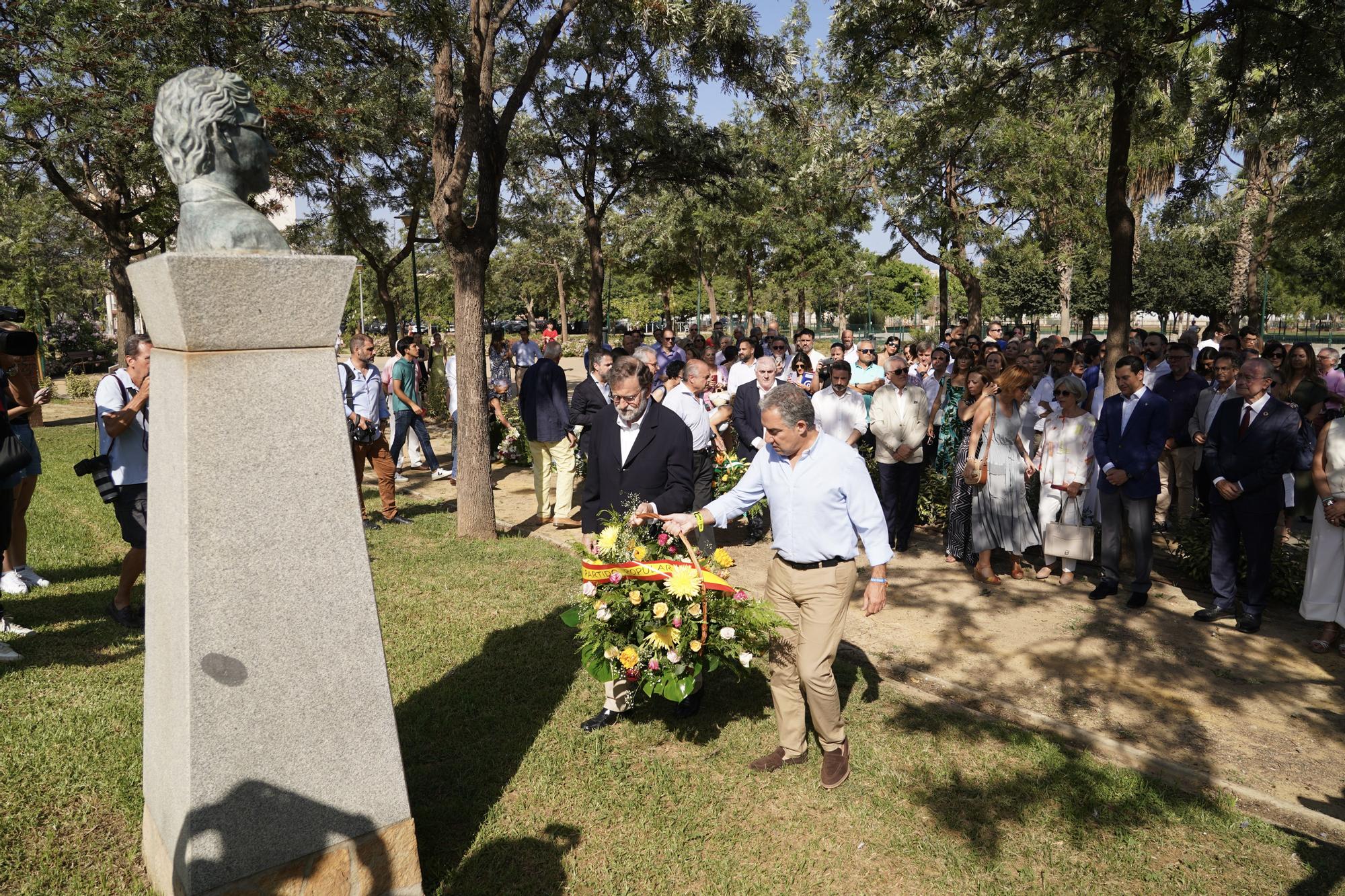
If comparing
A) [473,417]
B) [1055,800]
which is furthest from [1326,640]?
[473,417]

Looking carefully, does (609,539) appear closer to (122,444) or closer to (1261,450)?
(122,444)

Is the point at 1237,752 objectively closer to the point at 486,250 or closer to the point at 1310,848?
the point at 1310,848

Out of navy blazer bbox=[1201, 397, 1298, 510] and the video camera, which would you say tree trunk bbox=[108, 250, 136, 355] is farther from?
navy blazer bbox=[1201, 397, 1298, 510]

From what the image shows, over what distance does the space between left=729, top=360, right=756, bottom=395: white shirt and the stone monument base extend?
782cm

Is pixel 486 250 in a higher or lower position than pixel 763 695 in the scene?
higher

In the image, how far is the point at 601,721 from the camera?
16.6 ft

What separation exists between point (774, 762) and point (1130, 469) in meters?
4.33

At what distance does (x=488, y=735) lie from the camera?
491 centimetres

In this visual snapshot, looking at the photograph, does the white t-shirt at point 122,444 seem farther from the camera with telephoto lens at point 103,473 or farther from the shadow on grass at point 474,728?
the shadow on grass at point 474,728

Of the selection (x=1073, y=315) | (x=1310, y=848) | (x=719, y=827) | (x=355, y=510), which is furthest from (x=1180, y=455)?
(x=1073, y=315)

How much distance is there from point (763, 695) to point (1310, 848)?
2.89 metres

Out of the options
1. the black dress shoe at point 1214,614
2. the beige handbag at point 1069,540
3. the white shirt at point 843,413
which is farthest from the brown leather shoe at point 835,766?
the white shirt at point 843,413

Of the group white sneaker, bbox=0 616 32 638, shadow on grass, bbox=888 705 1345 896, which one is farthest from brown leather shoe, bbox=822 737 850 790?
white sneaker, bbox=0 616 32 638

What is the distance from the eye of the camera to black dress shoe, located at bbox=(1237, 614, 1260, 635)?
6.52 metres
